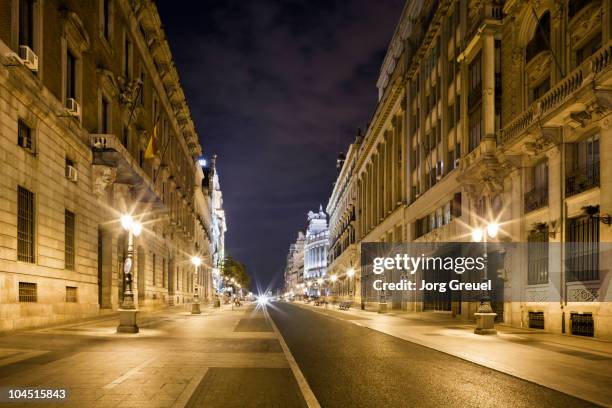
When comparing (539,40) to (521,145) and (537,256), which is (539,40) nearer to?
(521,145)

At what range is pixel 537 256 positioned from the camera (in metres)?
27.3

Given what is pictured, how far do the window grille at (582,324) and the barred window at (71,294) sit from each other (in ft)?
71.4

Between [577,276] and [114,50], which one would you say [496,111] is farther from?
[114,50]

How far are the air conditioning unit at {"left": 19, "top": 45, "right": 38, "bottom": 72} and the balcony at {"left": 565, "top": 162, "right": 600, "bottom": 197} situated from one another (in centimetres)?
2139

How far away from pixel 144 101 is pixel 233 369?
122 feet

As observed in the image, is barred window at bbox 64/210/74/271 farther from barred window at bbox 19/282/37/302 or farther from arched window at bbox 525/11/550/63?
arched window at bbox 525/11/550/63

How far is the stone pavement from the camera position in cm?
851

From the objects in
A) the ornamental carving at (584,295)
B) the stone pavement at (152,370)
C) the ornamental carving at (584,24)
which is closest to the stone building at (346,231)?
the ornamental carving at (584,295)

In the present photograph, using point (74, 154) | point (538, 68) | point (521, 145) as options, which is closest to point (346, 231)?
point (521, 145)

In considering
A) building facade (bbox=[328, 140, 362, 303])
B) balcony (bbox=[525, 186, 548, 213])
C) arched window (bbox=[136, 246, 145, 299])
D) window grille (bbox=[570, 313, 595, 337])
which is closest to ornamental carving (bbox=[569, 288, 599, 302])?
window grille (bbox=[570, 313, 595, 337])

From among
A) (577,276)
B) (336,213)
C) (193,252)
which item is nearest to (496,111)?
(577,276)

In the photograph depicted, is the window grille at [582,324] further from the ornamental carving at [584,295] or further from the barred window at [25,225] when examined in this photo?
the barred window at [25,225]

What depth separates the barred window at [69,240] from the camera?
1049 inches

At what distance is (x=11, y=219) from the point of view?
65.6ft
